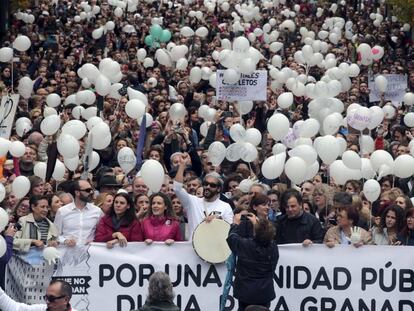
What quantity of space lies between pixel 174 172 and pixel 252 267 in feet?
11.7

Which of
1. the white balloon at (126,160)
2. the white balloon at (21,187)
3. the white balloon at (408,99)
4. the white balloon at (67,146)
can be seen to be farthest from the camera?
the white balloon at (408,99)

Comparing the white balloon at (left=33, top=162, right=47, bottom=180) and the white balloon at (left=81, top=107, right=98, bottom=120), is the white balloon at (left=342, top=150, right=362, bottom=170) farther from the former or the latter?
the white balloon at (left=81, top=107, right=98, bottom=120)

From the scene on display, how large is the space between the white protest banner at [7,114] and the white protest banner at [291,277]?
5.78 meters

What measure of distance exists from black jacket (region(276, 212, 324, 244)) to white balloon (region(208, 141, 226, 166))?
389 cm

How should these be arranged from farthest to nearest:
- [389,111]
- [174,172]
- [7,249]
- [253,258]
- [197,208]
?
[389,111] < [174,172] < [197,208] < [7,249] < [253,258]

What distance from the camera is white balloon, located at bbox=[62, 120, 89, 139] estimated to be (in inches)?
715

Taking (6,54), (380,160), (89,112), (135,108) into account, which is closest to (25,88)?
(89,112)

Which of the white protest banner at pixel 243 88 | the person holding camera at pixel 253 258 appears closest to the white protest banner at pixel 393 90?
the white protest banner at pixel 243 88

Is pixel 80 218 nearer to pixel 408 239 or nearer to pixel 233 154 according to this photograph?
pixel 408 239

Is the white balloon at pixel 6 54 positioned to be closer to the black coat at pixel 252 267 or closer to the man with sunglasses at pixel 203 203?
the man with sunglasses at pixel 203 203

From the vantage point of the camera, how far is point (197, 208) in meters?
14.7

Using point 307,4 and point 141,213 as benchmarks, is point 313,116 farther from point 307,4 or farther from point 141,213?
point 307,4

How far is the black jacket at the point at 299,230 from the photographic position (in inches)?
563

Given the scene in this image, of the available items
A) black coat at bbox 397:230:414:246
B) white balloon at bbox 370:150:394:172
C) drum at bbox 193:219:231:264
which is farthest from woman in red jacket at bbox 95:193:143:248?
white balloon at bbox 370:150:394:172
